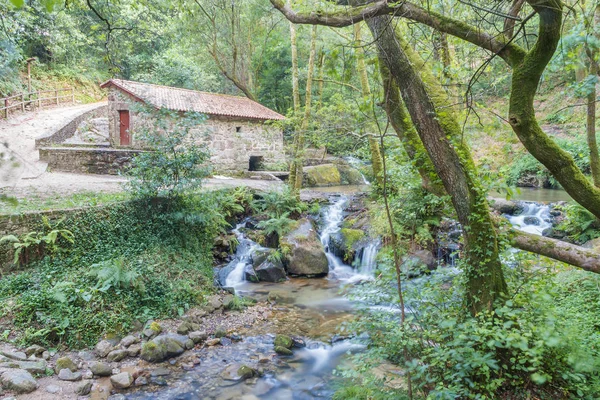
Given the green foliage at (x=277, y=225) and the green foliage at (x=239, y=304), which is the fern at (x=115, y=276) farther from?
the green foliage at (x=277, y=225)

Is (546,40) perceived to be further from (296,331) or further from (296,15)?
(296,331)

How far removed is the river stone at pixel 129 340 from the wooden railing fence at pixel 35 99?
1712 cm

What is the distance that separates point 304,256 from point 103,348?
192 inches

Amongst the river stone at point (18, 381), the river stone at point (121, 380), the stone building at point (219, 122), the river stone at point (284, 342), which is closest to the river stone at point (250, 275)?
the river stone at point (284, 342)

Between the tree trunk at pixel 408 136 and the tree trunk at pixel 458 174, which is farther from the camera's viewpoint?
the tree trunk at pixel 408 136

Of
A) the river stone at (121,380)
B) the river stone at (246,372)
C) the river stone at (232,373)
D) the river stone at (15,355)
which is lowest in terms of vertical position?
the river stone at (232,373)

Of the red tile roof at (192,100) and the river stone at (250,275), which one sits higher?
the red tile roof at (192,100)

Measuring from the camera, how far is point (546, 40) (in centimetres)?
250

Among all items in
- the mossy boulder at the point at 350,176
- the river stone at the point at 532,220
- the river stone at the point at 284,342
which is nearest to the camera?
the river stone at the point at 284,342

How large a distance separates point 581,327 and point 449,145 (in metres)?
2.33

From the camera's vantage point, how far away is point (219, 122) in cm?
1606

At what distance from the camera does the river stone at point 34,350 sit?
505 cm

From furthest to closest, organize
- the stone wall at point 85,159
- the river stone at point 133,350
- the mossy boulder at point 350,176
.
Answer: the mossy boulder at point 350,176 < the stone wall at point 85,159 < the river stone at point 133,350

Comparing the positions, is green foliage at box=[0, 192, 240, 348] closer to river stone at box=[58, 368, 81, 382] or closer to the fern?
the fern
